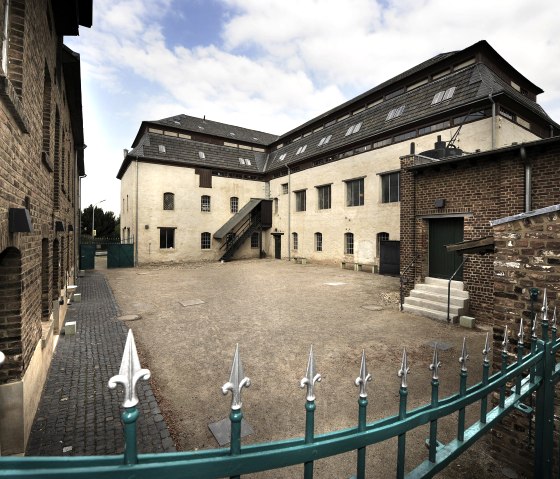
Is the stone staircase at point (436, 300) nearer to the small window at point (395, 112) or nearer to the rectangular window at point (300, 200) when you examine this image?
the small window at point (395, 112)

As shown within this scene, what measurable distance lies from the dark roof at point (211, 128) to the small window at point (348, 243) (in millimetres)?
16434

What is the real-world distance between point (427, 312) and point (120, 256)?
21.5 metres

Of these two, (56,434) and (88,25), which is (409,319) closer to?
(56,434)

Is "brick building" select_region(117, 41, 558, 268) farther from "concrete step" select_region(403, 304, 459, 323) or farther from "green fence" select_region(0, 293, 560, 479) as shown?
"green fence" select_region(0, 293, 560, 479)

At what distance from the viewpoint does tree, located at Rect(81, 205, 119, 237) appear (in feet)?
151

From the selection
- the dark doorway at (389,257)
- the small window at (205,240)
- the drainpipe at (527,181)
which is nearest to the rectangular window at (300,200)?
the small window at (205,240)

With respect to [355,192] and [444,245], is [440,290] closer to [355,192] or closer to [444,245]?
[444,245]

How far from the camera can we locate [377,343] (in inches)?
263

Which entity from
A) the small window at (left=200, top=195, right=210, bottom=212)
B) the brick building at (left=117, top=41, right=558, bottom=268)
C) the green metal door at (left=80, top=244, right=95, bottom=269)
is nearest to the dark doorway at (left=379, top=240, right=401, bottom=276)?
the brick building at (left=117, top=41, right=558, bottom=268)

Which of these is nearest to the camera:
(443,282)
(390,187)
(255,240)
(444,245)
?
(443,282)

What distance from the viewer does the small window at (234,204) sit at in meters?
28.3

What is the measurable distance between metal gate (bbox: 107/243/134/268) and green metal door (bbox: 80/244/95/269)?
1.81 meters

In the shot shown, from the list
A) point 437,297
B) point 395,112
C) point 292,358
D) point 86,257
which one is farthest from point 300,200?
point 292,358

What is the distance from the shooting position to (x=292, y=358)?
591cm
